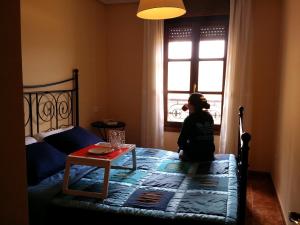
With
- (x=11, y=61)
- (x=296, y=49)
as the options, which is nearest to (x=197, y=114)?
(x=296, y=49)

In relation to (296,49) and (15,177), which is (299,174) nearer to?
(296,49)

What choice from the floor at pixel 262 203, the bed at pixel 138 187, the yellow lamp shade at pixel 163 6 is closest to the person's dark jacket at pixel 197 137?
the bed at pixel 138 187

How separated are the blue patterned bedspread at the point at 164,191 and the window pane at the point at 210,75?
5.04ft

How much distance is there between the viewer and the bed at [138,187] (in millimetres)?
1826

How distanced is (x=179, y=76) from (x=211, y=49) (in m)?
0.62

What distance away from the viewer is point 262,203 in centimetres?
306

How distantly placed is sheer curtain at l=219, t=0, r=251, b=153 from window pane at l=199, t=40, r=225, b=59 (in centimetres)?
23

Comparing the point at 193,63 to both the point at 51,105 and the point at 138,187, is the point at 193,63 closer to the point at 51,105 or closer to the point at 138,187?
the point at 51,105

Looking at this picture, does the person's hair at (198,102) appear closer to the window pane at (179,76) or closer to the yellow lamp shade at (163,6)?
the yellow lamp shade at (163,6)

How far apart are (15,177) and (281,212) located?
2.85 meters

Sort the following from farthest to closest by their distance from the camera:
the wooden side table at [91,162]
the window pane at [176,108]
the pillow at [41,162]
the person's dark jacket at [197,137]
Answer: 1. the window pane at [176,108]
2. the person's dark jacket at [197,137]
3. the pillow at [41,162]
4. the wooden side table at [91,162]

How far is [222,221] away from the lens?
1.73 meters

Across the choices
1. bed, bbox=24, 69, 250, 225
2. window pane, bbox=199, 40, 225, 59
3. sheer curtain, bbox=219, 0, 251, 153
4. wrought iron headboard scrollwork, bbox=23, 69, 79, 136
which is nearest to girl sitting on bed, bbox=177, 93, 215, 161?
bed, bbox=24, 69, 250, 225

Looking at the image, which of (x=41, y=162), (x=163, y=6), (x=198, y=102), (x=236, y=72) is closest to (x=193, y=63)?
(x=236, y=72)
